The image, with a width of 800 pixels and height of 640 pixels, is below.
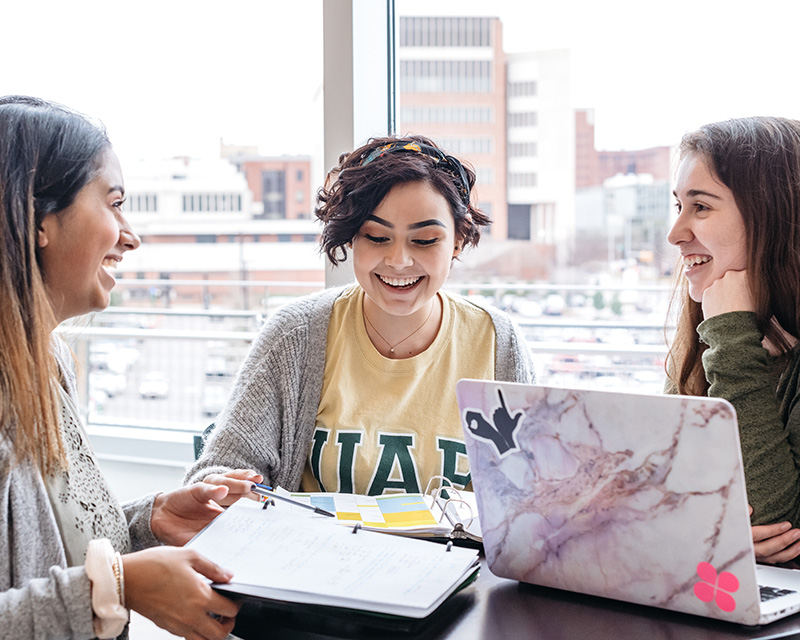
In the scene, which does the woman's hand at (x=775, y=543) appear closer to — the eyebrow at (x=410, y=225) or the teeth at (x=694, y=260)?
the teeth at (x=694, y=260)

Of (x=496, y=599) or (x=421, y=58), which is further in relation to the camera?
(x=421, y=58)

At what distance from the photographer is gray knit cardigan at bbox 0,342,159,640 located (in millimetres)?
793

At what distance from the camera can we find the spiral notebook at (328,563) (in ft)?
2.59

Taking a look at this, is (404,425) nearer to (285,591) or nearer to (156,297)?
(285,591)

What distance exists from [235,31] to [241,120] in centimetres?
34

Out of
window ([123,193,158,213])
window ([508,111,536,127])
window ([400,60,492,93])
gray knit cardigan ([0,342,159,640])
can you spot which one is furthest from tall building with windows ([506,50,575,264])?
gray knit cardigan ([0,342,159,640])

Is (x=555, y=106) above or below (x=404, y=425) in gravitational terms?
above

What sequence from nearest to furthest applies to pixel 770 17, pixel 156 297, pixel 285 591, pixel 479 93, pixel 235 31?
pixel 285 591 → pixel 770 17 → pixel 235 31 → pixel 479 93 → pixel 156 297

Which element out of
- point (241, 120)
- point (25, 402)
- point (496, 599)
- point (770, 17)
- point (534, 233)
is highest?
point (770, 17)

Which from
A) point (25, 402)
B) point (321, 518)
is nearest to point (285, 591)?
point (321, 518)

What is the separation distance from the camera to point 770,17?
2.34m

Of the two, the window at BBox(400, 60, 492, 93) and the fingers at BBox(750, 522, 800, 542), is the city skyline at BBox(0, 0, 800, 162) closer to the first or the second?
the window at BBox(400, 60, 492, 93)

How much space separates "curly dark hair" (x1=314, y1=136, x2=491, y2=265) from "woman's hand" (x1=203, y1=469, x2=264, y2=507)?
1.85ft

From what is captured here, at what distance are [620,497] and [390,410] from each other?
0.75m
